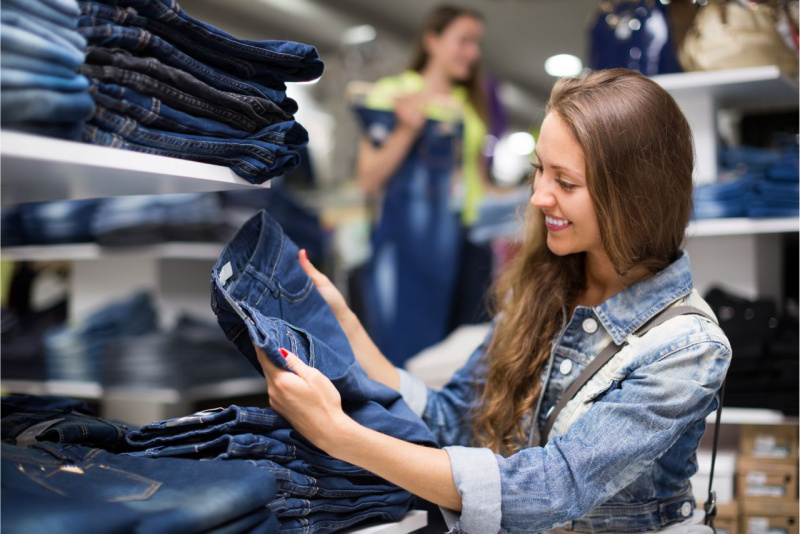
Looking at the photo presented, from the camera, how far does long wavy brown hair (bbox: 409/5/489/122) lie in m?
3.73

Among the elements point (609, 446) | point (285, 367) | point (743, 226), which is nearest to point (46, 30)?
point (285, 367)

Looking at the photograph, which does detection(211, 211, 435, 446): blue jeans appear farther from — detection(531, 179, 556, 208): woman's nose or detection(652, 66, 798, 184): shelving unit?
detection(652, 66, 798, 184): shelving unit

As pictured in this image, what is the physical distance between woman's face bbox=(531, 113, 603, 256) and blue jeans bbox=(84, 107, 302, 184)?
0.47m

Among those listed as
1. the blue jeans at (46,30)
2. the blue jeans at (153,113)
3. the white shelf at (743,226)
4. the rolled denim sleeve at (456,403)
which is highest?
the blue jeans at (46,30)

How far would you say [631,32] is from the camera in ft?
8.38

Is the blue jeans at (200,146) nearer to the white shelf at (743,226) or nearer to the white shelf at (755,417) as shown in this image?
the white shelf at (743,226)

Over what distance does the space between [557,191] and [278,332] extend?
1.95 feet

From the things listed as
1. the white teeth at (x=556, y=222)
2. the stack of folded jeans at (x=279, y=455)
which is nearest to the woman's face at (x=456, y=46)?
the white teeth at (x=556, y=222)

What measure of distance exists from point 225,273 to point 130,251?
259 cm

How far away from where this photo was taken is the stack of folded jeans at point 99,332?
12.1 feet

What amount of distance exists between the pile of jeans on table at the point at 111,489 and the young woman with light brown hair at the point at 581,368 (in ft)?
0.60

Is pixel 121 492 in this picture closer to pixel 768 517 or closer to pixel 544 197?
pixel 544 197

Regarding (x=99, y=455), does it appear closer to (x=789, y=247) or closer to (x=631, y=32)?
(x=631, y=32)

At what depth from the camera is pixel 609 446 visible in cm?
126
